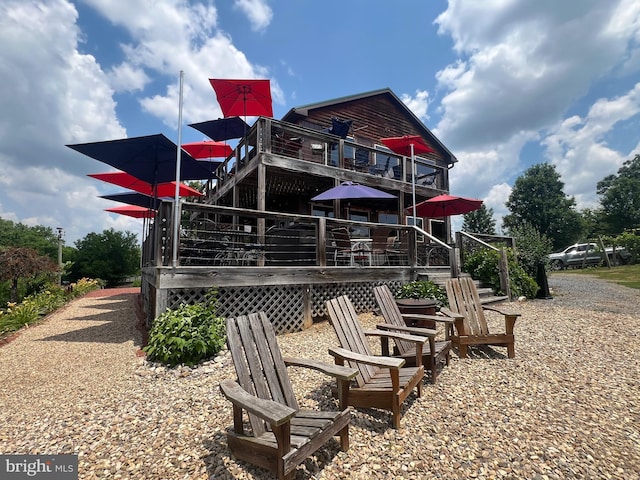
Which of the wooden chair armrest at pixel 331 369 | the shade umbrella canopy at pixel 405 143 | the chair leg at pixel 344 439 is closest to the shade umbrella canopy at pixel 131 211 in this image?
the shade umbrella canopy at pixel 405 143

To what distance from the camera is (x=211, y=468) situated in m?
2.21

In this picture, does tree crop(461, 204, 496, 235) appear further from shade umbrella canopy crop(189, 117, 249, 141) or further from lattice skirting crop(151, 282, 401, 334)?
lattice skirting crop(151, 282, 401, 334)

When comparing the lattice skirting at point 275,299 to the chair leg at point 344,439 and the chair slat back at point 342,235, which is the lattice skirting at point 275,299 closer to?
the chair slat back at point 342,235

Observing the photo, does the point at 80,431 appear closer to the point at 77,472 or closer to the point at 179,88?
the point at 77,472

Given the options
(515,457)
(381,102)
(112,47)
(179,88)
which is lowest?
(515,457)

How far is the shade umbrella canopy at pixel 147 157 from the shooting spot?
20.1ft

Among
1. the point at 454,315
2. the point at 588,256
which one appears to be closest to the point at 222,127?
the point at 454,315

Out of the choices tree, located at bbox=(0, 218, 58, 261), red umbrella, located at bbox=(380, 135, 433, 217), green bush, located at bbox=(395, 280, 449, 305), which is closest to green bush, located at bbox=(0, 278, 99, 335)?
green bush, located at bbox=(395, 280, 449, 305)

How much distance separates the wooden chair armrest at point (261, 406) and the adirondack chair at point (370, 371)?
94cm

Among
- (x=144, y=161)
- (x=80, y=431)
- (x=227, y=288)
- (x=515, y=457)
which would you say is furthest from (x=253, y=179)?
(x=515, y=457)

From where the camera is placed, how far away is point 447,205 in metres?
10.7

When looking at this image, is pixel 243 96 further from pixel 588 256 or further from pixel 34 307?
pixel 588 256

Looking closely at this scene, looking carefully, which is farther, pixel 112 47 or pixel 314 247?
pixel 112 47

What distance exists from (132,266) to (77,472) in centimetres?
2123
